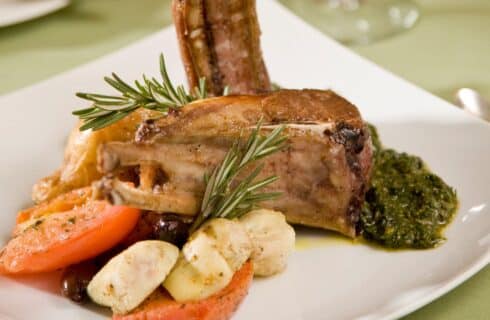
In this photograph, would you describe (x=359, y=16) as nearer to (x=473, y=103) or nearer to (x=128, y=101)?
(x=473, y=103)

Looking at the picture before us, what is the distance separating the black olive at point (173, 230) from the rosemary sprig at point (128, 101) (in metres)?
0.40

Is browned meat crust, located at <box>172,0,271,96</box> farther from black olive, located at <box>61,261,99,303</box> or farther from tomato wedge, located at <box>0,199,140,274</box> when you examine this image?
black olive, located at <box>61,261,99,303</box>

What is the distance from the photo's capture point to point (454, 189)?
319 centimetres

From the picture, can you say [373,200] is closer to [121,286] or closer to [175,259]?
[175,259]

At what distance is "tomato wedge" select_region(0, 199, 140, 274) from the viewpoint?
9.16 feet

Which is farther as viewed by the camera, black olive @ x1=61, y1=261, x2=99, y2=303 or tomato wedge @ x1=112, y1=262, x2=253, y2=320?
black olive @ x1=61, y1=261, x2=99, y2=303

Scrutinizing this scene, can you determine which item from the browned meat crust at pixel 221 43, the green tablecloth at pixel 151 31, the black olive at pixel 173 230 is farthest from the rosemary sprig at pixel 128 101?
the green tablecloth at pixel 151 31

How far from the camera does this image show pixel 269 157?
114 inches

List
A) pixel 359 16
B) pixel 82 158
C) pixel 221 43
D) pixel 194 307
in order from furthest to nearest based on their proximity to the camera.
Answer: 1. pixel 359 16
2. pixel 221 43
3. pixel 82 158
4. pixel 194 307

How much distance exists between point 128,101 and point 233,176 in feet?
1.74

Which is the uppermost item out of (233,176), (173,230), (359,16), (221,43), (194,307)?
(221,43)

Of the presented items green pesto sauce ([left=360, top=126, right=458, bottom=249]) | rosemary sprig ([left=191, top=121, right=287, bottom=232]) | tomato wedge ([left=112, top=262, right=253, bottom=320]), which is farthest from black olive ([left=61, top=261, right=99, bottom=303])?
green pesto sauce ([left=360, top=126, right=458, bottom=249])

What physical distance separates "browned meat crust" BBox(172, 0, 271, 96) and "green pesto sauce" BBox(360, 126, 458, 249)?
689 mm

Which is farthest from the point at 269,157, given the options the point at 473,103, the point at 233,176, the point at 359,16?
the point at 359,16
